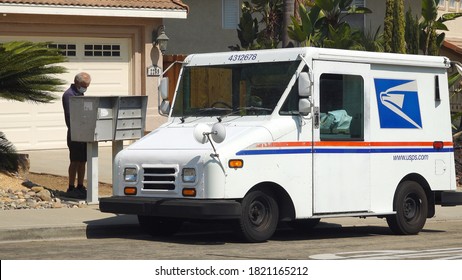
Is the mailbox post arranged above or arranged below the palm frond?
below

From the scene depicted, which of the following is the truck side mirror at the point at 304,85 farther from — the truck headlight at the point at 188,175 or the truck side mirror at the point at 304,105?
the truck headlight at the point at 188,175

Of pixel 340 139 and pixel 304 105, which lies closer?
pixel 304 105

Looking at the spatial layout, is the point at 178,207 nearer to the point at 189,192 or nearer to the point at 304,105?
the point at 189,192

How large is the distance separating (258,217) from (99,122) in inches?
151

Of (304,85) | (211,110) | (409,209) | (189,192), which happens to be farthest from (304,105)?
(409,209)

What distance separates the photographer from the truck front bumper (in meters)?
13.1

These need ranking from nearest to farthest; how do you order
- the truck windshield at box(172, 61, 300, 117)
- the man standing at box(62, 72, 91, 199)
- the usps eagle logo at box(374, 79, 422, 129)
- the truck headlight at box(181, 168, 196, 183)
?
the truck headlight at box(181, 168, 196, 183) < the truck windshield at box(172, 61, 300, 117) < the usps eagle logo at box(374, 79, 422, 129) < the man standing at box(62, 72, 91, 199)

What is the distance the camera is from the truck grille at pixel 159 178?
13.6 metres

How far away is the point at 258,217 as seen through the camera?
541 inches

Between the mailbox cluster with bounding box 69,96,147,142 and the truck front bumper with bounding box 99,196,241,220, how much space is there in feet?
9.09
